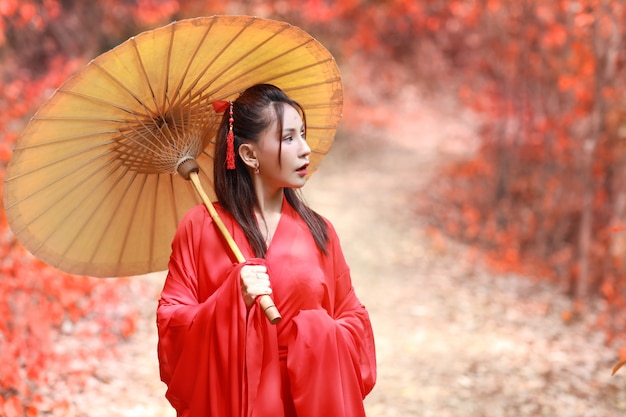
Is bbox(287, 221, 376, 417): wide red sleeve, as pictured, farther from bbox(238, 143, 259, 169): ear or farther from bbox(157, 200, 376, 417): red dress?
bbox(238, 143, 259, 169): ear

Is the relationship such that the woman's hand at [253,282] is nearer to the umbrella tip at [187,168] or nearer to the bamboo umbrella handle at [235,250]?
the bamboo umbrella handle at [235,250]

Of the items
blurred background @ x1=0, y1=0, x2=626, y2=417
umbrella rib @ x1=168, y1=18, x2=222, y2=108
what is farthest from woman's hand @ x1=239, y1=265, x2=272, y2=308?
blurred background @ x1=0, y1=0, x2=626, y2=417

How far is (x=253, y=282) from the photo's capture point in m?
2.30

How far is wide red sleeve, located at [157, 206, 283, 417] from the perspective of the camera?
2350 millimetres

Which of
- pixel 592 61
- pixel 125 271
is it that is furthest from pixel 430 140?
pixel 125 271

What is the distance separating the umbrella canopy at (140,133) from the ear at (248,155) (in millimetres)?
240

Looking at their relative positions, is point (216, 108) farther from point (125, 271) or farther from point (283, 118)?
point (125, 271)

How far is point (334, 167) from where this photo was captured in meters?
12.5

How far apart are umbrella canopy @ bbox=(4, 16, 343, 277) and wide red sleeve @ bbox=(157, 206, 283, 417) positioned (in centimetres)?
45

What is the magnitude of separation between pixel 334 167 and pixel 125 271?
31.7ft

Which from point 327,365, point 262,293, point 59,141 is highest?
point 59,141

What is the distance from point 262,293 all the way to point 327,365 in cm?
35

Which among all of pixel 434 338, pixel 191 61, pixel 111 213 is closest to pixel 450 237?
pixel 434 338

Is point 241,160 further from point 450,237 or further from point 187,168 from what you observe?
point 450,237
